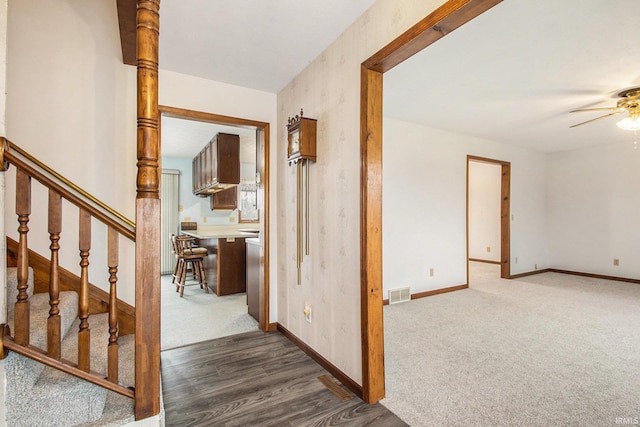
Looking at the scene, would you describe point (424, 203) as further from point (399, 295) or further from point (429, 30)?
point (429, 30)

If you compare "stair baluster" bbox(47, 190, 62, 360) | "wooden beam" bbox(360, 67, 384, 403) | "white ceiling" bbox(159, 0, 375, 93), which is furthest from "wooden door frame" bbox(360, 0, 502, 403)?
"stair baluster" bbox(47, 190, 62, 360)

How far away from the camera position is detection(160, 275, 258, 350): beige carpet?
3.04 meters

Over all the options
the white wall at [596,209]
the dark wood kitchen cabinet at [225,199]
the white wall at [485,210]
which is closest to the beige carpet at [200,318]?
the dark wood kitchen cabinet at [225,199]

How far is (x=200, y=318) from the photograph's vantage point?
3.56 m

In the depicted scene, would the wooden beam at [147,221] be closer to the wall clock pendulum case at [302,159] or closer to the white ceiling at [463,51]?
the white ceiling at [463,51]

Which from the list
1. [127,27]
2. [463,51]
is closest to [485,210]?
[463,51]

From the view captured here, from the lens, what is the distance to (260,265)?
10.9 ft

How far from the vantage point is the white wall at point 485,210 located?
274 inches

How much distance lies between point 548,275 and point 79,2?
7.87m

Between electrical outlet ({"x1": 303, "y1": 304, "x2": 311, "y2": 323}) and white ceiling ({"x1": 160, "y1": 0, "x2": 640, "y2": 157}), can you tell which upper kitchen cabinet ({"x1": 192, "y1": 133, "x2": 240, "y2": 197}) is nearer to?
white ceiling ({"x1": 160, "y1": 0, "x2": 640, "y2": 157})

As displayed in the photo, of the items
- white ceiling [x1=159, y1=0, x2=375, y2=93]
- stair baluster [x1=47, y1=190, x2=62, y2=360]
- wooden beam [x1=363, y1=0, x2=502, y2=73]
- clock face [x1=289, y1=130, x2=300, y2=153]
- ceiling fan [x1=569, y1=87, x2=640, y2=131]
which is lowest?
stair baluster [x1=47, y1=190, x2=62, y2=360]

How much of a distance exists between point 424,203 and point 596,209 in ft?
12.7

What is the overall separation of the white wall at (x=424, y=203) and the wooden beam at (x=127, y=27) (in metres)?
2.98

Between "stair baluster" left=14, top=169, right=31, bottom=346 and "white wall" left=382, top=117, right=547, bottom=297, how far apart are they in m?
3.53
